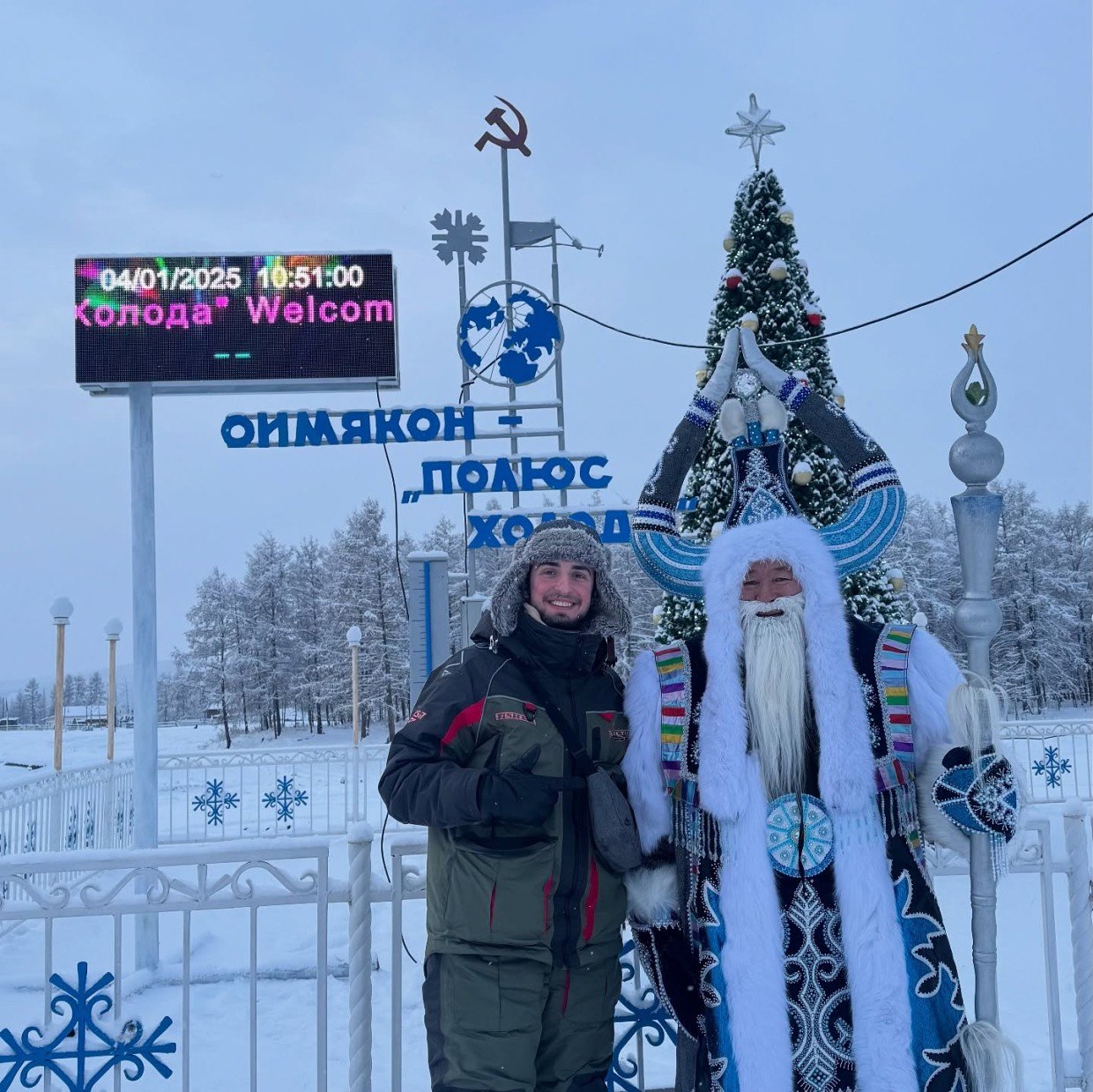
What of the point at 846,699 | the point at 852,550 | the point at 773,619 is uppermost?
the point at 852,550

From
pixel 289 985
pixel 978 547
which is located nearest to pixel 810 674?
pixel 978 547

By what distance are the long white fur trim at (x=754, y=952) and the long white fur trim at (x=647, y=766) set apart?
19 centimetres

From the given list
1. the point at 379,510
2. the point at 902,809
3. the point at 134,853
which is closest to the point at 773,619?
the point at 902,809

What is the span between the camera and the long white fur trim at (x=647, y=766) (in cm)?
231

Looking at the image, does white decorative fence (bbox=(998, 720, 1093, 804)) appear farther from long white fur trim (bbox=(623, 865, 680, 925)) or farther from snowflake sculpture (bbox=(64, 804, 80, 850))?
snowflake sculpture (bbox=(64, 804, 80, 850))

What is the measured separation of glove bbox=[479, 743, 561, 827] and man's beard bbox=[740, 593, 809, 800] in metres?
0.55

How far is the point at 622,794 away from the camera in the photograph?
2.33 m

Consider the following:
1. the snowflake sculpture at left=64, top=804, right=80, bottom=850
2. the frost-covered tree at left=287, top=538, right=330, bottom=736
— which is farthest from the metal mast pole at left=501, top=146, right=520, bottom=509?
the frost-covered tree at left=287, top=538, right=330, bottom=736

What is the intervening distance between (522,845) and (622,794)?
30cm

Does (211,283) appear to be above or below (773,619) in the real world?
above

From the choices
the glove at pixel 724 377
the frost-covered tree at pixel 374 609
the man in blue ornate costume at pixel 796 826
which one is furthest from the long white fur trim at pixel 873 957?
the frost-covered tree at pixel 374 609

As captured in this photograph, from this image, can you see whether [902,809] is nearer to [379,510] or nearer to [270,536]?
[379,510]

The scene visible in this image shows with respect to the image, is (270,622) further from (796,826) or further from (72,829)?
(796,826)

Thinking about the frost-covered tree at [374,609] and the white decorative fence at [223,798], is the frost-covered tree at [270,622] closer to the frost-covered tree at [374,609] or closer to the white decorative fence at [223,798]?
the frost-covered tree at [374,609]
